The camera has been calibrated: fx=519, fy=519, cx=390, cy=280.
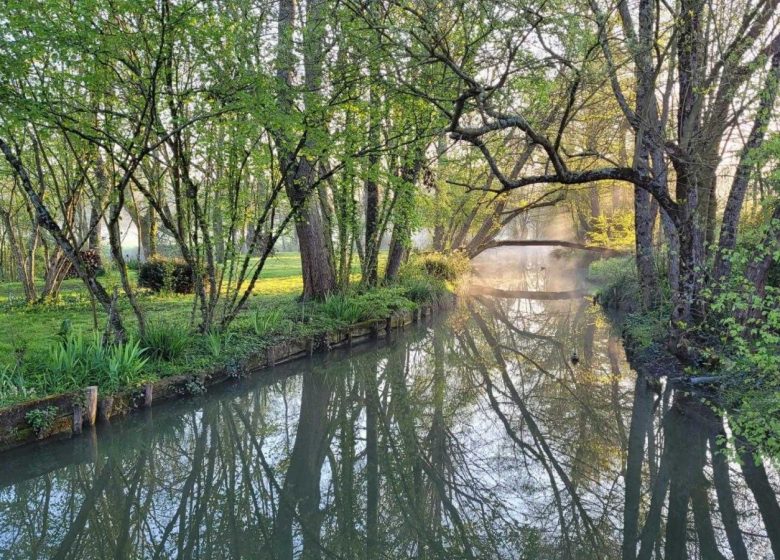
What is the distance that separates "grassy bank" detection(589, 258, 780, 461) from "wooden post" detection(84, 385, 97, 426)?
548 centimetres

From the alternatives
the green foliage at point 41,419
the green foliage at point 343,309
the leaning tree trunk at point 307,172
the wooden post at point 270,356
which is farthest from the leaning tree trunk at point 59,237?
the green foliage at point 343,309

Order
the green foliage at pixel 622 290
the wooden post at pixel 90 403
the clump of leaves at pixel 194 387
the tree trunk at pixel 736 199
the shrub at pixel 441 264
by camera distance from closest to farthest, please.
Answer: the wooden post at pixel 90 403, the tree trunk at pixel 736 199, the clump of leaves at pixel 194 387, the green foliage at pixel 622 290, the shrub at pixel 441 264

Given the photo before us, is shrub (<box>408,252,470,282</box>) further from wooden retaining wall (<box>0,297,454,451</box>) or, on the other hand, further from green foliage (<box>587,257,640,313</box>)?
wooden retaining wall (<box>0,297,454,451</box>)

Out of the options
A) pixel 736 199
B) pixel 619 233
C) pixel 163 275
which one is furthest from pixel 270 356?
pixel 619 233

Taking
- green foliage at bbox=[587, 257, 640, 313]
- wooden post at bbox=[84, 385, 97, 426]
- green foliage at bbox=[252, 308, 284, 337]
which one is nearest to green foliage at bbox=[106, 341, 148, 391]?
wooden post at bbox=[84, 385, 97, 426]

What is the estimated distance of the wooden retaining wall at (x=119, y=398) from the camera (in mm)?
4637

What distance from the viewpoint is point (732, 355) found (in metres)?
5.45

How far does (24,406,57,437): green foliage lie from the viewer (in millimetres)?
4684

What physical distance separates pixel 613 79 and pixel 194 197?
6185 mm

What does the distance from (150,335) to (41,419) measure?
5.76 ft

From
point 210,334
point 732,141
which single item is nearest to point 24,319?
point 210,334

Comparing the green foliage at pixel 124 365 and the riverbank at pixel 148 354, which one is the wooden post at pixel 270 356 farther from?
the green foliage at pixel 124 365

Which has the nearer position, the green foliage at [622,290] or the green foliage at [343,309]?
the green foliage at [343,309]

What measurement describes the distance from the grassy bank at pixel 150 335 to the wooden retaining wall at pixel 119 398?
4.2 inches
